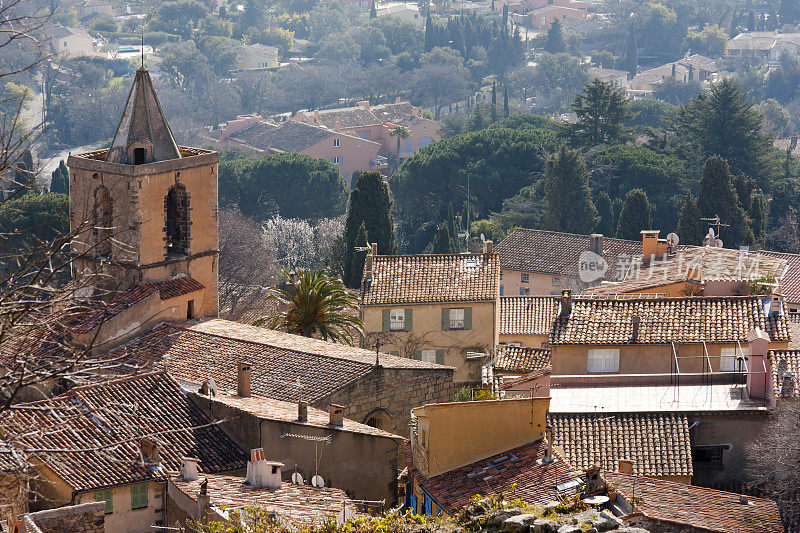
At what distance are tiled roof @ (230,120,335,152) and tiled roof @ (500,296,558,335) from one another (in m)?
72.1

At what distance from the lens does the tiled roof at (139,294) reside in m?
31.7

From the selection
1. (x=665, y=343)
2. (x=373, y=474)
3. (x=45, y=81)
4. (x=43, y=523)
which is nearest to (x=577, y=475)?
(x=373, y=474)

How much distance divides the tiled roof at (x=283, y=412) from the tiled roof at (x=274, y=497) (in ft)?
6.88

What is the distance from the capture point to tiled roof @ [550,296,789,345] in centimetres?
3197

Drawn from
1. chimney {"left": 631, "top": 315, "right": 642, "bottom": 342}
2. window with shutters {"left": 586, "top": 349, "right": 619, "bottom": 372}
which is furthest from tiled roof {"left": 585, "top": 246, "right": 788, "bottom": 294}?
window with shutters {"left": 586, "top": 349, "right": 619, "bottom": 372}

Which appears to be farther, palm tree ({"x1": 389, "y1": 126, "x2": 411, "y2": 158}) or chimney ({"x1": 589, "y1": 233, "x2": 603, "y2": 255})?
palm tree ({"x1": 389, "y1": 126, "x2": 411, "y2": 158})

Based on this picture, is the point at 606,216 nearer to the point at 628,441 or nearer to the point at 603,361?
the point at 603,361

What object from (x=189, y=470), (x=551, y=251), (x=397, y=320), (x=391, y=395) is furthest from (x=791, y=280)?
(x=189, y=470)

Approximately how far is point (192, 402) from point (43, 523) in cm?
693

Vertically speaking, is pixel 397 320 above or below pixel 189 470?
below

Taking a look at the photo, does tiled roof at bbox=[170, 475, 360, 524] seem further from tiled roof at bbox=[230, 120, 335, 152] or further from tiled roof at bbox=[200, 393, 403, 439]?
tiled roof at bbox=[230, 120, 335, 152]

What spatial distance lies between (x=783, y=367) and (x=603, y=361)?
13.8ft

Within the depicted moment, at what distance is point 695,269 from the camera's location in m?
47.3

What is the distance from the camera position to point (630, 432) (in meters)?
26.0
